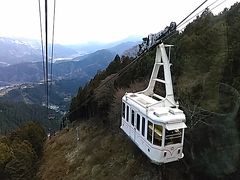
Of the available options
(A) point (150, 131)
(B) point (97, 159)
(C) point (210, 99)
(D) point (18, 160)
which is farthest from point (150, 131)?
(D) point (18, 160)

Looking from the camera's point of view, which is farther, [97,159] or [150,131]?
[97,159]

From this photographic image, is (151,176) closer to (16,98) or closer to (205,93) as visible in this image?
(205,93)

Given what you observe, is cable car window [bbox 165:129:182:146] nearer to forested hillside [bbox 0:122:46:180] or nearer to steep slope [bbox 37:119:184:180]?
steep slope [bbox 37:119:184:180]

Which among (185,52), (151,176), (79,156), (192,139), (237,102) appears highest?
(185,52)

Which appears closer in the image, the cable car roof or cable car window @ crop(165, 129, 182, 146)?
the cable car roof

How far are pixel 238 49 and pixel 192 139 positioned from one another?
23.0 ft

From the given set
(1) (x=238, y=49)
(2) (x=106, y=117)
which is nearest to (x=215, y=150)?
(1) (x=238, y=49)

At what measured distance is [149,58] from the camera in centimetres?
3225

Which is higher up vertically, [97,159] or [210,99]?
[210,99]

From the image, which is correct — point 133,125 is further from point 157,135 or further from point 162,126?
point 162,126

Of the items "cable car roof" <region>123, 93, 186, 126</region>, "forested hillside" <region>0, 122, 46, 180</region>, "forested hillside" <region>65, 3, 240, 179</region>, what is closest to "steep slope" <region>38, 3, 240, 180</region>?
"forested hillside" <region>65, 3, 240, 179</region>

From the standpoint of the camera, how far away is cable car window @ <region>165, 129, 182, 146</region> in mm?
13471

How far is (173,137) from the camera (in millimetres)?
13625

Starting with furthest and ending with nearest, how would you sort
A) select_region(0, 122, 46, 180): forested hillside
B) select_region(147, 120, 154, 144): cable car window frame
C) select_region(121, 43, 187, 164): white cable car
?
select_region(0, 122, 46, 180): forested hillside < select_region(147, 120, 154, 144): cable car window frame < select_region(121, 43, 187, 164): white cable car
